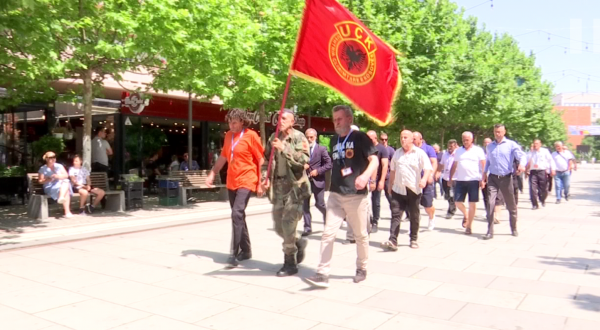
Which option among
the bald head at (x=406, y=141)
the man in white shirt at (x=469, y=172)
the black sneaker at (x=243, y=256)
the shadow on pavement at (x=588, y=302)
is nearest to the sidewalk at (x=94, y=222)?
the black sneaker at (x=243, y=256)

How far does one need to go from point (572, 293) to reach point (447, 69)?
19640 millimetres

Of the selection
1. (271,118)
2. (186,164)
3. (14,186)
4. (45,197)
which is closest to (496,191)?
(45,197)

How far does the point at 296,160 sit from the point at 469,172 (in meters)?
4.45

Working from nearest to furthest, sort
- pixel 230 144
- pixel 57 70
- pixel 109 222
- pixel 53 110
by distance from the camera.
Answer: pixel 230 144 < pixel 57 70 < pixel 109 222 < pixel 53 110

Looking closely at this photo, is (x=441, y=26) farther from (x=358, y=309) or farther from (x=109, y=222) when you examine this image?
(x=358, y=309)

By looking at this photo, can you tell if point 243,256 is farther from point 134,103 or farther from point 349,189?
point 134,103

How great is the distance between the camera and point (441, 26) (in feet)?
76.4

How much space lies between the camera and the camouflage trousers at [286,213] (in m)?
5.93

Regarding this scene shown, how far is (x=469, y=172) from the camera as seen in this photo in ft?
30.2

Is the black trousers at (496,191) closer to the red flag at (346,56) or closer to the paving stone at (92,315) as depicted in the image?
the red flag at (346,56)

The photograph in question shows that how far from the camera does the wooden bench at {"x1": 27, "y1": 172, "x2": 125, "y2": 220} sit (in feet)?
35.0

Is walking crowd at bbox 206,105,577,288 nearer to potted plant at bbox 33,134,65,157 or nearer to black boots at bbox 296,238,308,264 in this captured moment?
black boots at bbox 296,238,308,264

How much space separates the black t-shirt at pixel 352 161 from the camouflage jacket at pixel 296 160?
0.44m

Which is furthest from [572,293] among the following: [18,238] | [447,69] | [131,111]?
[447,69]
